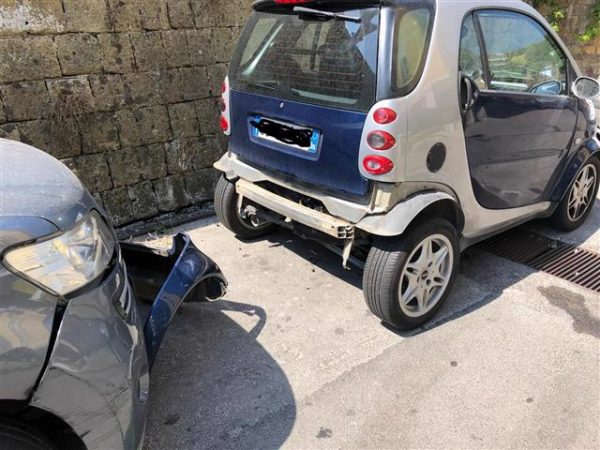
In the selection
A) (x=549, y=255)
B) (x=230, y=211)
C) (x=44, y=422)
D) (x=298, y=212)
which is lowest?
(x=549, y=255)

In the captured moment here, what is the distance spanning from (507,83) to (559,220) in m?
1.56

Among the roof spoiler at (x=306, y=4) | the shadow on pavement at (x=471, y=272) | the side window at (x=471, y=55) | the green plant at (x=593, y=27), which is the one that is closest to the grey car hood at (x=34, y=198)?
the roof spoiler at (x=306, y=4)

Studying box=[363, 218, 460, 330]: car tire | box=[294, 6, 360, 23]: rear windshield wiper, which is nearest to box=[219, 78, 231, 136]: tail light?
box=[294, 6, 360, 23]: rear windshield wiper

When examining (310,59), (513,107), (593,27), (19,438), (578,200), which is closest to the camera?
(19,438)

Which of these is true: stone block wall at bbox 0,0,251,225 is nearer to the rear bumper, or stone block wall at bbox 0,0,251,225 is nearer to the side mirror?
the rear bumper

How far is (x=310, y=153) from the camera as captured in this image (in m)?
2.79

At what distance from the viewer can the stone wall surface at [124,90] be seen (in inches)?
138

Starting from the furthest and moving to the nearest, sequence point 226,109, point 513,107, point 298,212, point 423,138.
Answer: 1. point 226,109
2. point 513,107
3. point 298,212
4. point 423,138

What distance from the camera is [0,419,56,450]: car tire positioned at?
1468mm

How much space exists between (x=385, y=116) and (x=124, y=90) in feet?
7.95

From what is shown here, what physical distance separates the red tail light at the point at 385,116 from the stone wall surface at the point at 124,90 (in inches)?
92.7

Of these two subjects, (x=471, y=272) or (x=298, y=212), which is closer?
(x=298, y=212)

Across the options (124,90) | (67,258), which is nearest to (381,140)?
(67,258)

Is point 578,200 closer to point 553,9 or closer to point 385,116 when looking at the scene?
point 385,116
